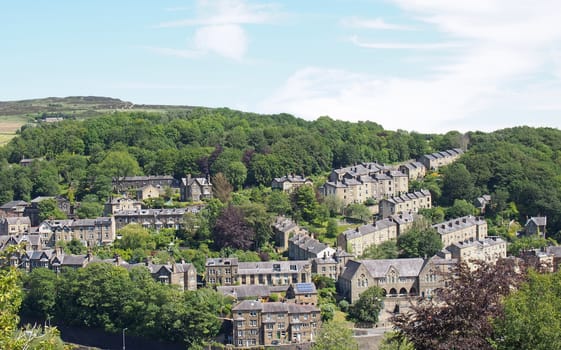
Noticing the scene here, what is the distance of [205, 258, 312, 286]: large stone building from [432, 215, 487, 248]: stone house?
11.9 meters

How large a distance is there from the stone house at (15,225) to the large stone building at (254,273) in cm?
1816

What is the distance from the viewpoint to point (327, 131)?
89.4 metres

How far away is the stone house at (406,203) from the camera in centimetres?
6469

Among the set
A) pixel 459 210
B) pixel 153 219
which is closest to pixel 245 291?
pixel 153 219

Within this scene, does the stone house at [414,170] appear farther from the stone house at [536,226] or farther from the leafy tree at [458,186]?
the stone house at [536,226]

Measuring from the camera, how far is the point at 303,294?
47.6 meters

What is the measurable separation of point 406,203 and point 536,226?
1026 centimetres

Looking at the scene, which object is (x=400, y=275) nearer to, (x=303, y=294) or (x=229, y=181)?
(x=303, y=294)

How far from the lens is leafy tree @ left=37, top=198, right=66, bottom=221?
6303 centimetres

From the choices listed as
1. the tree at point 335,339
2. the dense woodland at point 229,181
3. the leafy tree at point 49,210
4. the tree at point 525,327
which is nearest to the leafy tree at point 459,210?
the dense woodland at point 229,181

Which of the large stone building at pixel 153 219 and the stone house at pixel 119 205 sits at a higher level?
the stone house at pixel 119 205

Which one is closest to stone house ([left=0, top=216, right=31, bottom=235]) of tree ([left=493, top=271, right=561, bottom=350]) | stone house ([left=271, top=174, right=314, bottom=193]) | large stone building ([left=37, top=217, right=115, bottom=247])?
large stone building ([left=37, top=217, right=115, bottom=247])

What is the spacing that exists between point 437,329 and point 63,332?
33.6 metres

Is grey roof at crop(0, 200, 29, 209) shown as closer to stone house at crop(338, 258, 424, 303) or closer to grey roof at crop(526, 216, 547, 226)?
stone house at crop(338, 258, 424, 303)
